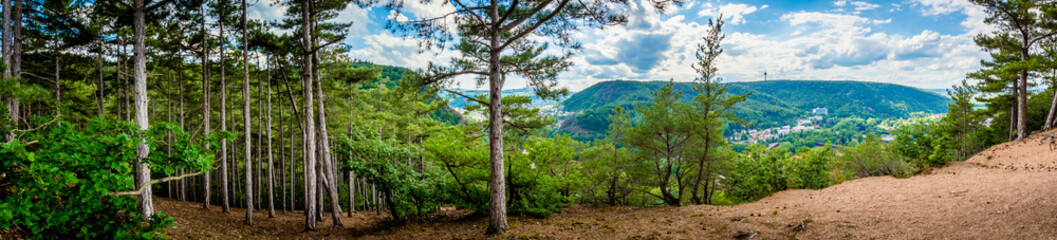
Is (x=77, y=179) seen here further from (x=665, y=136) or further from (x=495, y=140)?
(x=665, y=136)

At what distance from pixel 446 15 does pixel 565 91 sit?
305 centimetres

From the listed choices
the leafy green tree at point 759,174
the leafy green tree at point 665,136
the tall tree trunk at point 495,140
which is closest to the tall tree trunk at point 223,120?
the tall tree trunk at point 495,140

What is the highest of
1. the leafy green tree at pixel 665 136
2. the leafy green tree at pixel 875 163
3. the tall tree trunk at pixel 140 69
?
the tall tree trunk at pixel 140 69

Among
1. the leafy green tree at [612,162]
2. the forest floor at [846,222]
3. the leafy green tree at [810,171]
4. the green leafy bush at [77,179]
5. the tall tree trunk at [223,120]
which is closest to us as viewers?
the green leafy bush at [77,179]

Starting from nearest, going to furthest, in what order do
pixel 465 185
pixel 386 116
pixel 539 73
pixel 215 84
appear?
pixel 539 73 < pixel 465 185 < pixel 215 84 < pixel 386 116

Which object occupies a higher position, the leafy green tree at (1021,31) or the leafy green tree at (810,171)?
the leafy green tree at (1021,31)

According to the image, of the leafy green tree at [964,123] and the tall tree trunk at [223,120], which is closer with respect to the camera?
the tall tree trunk at [223,120]

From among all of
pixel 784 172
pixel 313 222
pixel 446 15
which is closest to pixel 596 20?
pixel 446 15

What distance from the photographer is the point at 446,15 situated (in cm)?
780

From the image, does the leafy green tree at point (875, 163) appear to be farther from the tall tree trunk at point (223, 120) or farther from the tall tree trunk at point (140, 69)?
the tall tree trunk at point (223, 120)

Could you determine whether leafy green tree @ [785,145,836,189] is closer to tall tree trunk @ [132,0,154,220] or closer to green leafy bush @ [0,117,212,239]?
green leafy bush @ [0,117,212,239]

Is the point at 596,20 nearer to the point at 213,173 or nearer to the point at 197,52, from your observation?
the point at 197,52

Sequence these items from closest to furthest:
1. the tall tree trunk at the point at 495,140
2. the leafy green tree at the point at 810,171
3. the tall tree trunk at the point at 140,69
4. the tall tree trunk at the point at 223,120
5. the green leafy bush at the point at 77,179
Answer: the green leafy bush at the point at 77,179 → the tall tree trunk at the point at 140,69 → the tall tree trunk at the point at 495,140 → the tall tree trunk at the point at 223,120 → the leafy green tree at the point at 810,171

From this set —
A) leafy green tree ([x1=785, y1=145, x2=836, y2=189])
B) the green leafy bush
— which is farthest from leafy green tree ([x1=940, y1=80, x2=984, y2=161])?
the green leafy bush
